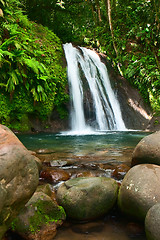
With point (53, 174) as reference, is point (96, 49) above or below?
above

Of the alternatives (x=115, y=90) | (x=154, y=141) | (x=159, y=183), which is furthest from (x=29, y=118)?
(x=159, y=183)

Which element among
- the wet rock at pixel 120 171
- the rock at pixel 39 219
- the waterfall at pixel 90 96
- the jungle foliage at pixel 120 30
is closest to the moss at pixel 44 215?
the rock at pixel 39 219

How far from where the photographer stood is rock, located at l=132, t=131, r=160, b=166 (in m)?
3.24

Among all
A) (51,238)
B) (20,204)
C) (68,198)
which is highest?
(20,204)

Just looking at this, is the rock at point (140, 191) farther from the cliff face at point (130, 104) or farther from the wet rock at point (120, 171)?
the cliff face at point (130, 104)

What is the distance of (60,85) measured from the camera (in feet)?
36.1

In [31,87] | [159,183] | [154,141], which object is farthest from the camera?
[31,87]

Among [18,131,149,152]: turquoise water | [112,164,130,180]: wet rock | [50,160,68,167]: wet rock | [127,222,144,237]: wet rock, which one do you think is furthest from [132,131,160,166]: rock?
[18,131,149,152]: turquoise water

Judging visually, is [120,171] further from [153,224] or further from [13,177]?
[13,177]

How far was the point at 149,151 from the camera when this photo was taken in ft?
10.9

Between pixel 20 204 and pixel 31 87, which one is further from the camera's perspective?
pixel 31 87

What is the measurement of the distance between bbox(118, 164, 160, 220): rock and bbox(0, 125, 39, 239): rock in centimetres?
126

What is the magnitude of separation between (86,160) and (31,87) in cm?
577

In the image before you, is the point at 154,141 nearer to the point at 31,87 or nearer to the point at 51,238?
the point at 51,238
